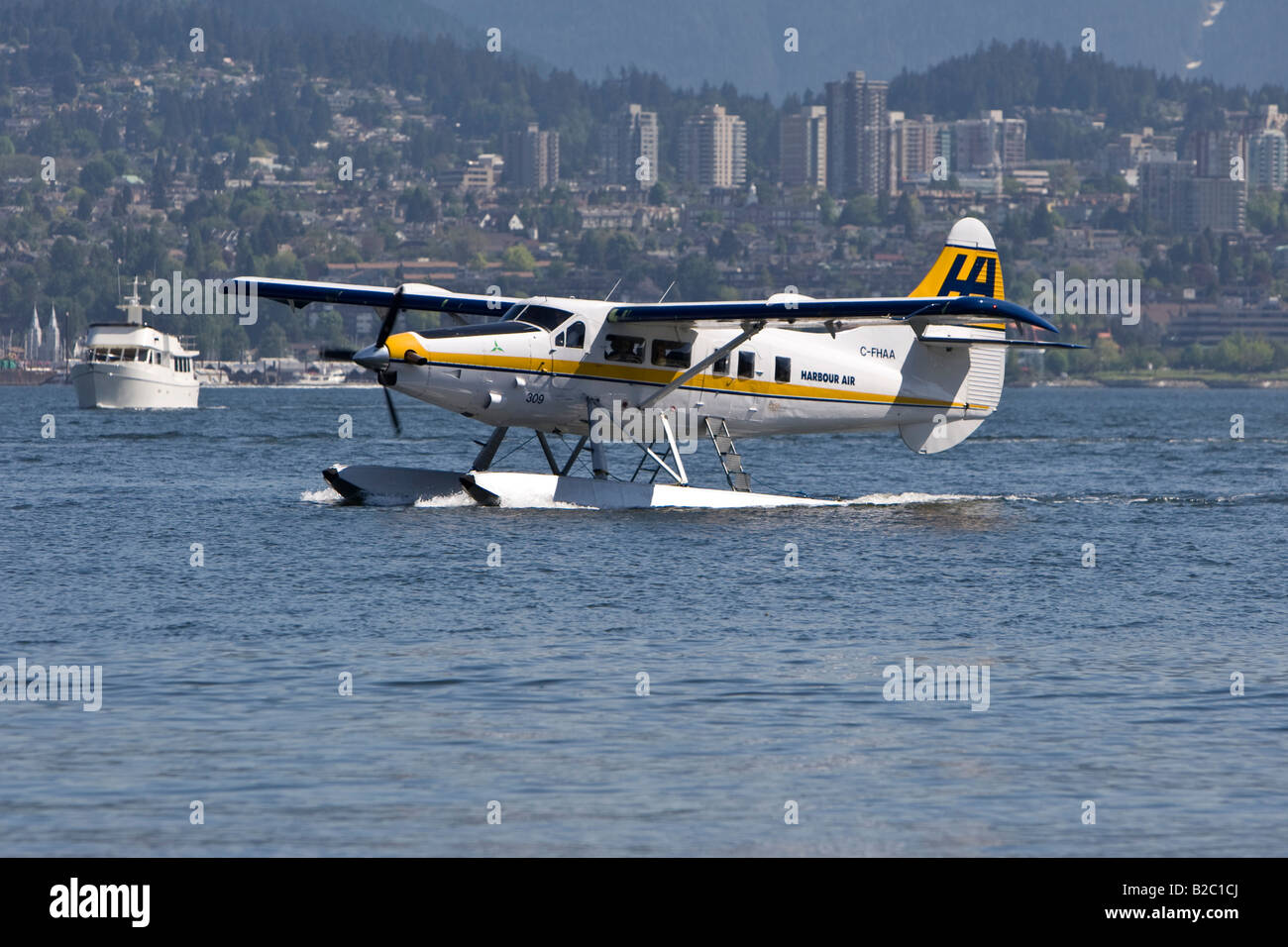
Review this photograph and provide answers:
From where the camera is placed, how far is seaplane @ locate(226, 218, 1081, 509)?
882 inches

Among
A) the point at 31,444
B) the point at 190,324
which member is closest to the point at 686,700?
the point at 31,444

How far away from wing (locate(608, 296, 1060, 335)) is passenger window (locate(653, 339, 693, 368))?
0.45m

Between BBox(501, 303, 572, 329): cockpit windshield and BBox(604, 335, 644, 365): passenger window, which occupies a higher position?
BBox(501, 303, 572, 329): cockpit windshield

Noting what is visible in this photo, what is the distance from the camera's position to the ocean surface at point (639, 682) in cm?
931

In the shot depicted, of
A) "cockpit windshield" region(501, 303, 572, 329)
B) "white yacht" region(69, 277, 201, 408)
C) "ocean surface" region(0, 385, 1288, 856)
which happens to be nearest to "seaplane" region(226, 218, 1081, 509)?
"cockpit windshield" region(501, 303, 572, 329)

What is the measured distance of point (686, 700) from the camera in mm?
12195

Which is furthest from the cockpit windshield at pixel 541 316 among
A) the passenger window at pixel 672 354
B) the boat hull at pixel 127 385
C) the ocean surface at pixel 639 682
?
the boat hull at pixel 127 385

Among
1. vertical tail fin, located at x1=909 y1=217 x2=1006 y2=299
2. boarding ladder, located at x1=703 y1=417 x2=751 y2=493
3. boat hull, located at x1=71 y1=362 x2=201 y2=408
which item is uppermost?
vertical tail fin, located at x1=909 y1=217 x2=1006 y2=299

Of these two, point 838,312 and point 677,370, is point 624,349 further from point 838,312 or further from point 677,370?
point 838,312

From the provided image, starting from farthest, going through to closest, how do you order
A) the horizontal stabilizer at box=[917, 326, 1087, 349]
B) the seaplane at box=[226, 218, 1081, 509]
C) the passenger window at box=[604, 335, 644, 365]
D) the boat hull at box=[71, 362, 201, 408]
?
the boat hull at box=[71, 362, 201, 408]
the horizontal stabilizer at box=[917, 326, 1087, 349]
the passenger window at box=[604, 335, 644, 365]
the seaplane at box=[226, 218, 1081, 509]

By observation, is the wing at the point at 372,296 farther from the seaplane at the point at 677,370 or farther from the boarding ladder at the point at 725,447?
the boarding ladder at the point at 725,447

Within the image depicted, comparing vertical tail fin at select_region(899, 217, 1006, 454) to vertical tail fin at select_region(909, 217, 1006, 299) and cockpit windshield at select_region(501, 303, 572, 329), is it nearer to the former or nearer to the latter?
vertical tail fin at select_region(909, 217, 1006, 299)

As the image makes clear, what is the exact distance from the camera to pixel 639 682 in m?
12.7
